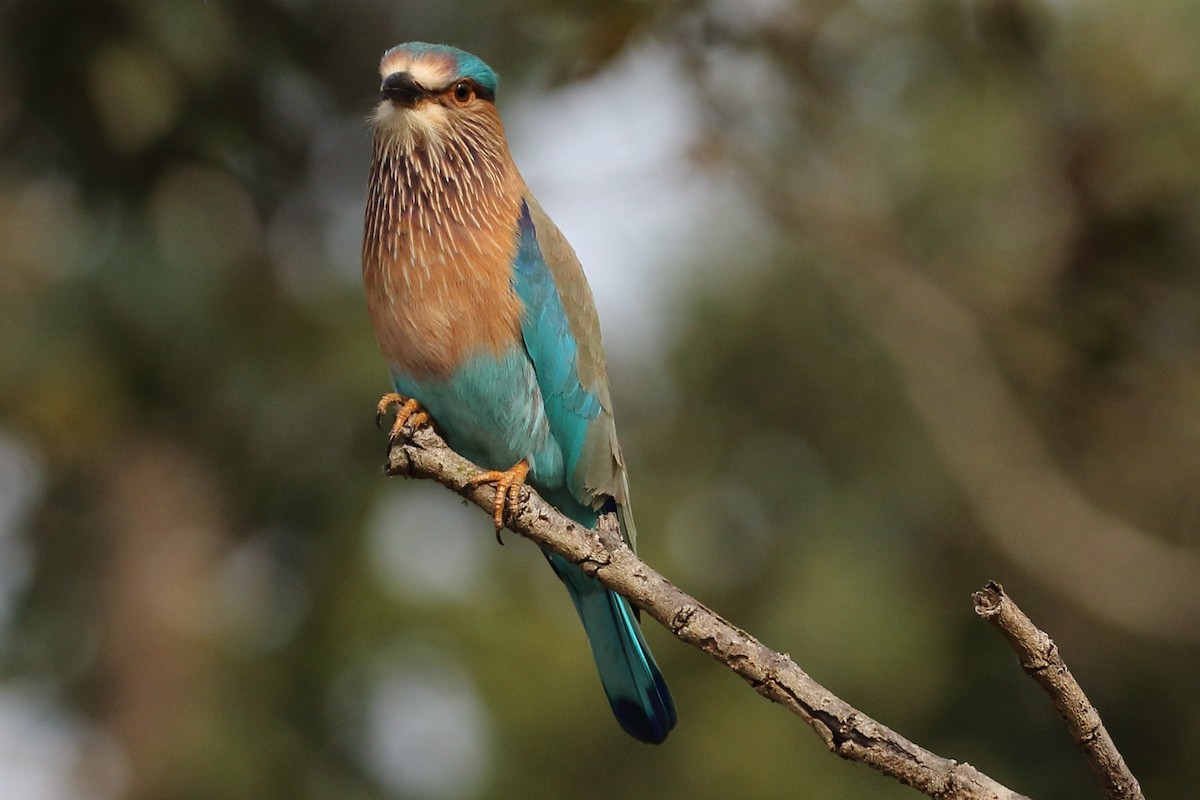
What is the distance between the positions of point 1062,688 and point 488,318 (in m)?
2.09

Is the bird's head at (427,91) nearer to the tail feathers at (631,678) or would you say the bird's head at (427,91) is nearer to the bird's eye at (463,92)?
the bird's eye at (463,92)

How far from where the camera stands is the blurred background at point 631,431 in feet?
18.9

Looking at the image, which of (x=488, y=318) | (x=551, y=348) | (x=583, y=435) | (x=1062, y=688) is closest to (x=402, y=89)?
(x=488, y=318)

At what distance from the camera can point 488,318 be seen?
4035mm

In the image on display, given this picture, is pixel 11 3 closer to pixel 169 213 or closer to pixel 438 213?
pixel 169 213

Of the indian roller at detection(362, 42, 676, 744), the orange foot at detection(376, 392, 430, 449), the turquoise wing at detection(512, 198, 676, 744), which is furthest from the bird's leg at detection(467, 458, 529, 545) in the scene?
the turquoise wing at detection(512, 198, 676, 744)

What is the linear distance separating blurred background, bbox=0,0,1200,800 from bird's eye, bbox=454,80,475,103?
429 millimetres

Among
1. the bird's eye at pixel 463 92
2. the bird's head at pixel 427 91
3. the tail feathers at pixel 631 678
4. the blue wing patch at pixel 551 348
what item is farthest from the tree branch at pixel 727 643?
the bird's eye at pixel 463 92

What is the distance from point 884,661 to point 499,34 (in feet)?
16.4

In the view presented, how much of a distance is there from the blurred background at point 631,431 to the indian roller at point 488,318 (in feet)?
1.96

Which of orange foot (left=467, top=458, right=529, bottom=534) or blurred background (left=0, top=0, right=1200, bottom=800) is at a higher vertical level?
blurred background (left=0, top=0, right=1200, bottom=800)

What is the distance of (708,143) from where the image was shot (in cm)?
559

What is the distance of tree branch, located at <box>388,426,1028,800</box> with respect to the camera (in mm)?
2625

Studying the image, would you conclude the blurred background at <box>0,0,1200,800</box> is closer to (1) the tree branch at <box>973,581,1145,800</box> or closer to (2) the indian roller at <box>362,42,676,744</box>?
(2) the indian roller at <box>362,42,676,744</box>
